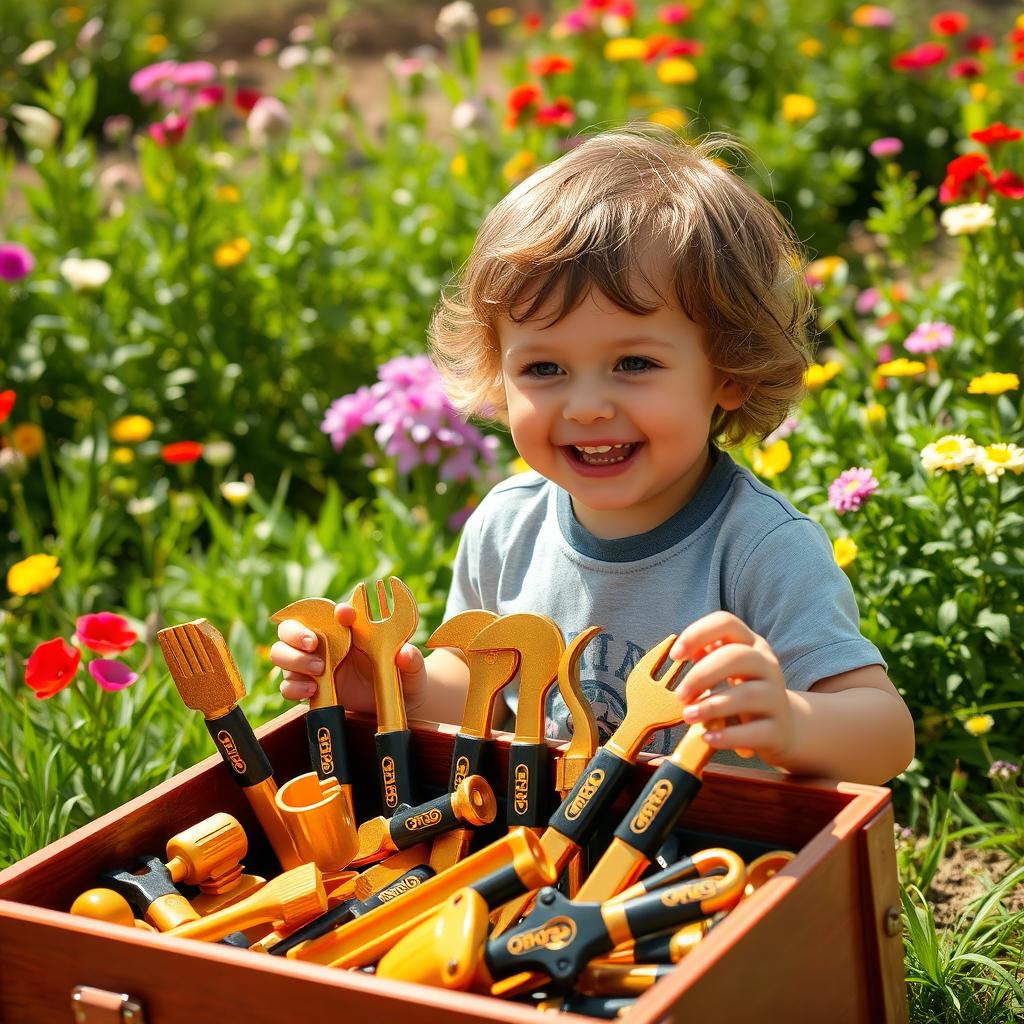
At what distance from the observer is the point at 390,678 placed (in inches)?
62.3

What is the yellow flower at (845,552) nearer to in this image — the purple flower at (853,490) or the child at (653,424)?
the purple flower at (853,490)

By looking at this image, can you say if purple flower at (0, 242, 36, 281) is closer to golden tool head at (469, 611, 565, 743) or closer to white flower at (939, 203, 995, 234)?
white flower at (939, 203, 995, 234)

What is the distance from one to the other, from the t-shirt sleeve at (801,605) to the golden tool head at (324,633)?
0.45 meters

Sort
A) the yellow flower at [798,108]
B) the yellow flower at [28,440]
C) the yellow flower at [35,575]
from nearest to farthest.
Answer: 1. the yellow flower at [35,575]
2. the yellow flower at [28,440]
3. the yellow flower at [798,108]

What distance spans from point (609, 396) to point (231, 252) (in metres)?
2.04

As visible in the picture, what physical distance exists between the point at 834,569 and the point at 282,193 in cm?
A: 242

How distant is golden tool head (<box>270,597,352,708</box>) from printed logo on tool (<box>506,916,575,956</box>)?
50cm

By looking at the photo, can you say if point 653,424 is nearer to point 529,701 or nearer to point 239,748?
point 529,701

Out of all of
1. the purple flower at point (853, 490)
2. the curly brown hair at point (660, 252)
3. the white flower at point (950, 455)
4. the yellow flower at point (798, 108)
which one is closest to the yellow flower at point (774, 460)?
the purple flower at point (853, 490)

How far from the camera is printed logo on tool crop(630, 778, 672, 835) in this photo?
1246 mm

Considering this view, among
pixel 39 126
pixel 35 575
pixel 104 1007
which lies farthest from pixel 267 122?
pixel 104 1007

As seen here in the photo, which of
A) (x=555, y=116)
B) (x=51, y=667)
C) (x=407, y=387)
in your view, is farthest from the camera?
(x=555, y=116)

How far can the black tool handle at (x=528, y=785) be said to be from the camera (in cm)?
142

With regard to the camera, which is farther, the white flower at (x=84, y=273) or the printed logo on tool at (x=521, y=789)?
the white flower at (x=84, y=273)
